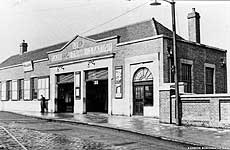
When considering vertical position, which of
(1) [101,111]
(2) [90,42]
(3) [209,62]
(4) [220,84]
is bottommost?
(1) [101,111]

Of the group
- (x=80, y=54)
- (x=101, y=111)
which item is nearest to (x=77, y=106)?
(x=101, y=111)

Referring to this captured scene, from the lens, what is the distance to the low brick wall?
15.3 meters

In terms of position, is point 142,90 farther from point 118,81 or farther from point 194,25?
point 194,25

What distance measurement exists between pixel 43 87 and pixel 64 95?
3.09 m

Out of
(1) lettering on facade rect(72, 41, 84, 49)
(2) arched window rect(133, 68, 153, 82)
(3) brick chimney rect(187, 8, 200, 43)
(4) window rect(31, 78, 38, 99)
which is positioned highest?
(3) brick chimney rect(187, 8, 200, 43)

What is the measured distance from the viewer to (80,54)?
2842 centimetres

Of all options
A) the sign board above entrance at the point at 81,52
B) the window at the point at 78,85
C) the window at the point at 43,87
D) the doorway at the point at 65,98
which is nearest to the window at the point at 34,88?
the window at the point at 43,87

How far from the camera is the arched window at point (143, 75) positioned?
2220cm

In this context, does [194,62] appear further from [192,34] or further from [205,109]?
[205,109]

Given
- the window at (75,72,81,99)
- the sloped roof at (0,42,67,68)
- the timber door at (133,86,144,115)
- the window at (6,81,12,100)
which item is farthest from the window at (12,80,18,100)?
the timber door at (133,86,144,115)

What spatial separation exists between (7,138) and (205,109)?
943 centimetres

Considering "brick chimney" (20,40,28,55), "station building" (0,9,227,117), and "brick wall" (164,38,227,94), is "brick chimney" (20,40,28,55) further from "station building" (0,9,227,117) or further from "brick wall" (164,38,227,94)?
"brick wall" (164,38,227,94)

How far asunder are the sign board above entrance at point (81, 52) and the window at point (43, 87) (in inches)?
96.8

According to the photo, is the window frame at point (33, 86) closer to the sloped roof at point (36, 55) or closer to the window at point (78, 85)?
the sloped roof at point (36, 55)
